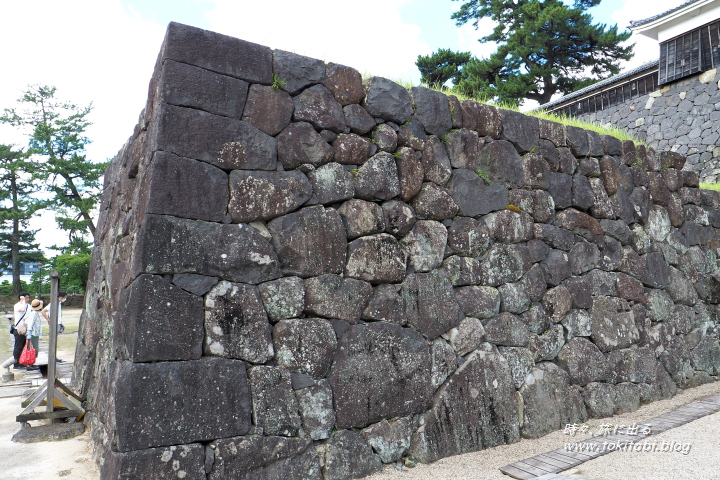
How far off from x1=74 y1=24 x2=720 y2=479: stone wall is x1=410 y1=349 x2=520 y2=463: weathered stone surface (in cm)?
1

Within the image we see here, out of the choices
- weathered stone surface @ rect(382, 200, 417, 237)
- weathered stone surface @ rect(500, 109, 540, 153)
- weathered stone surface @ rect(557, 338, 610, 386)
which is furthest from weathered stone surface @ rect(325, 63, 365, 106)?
weathered stone surface @ rect(557, 338, 610, 386)

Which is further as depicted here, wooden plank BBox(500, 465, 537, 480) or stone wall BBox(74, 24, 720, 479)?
wooden plank BBox(500, 465, 537, 480)

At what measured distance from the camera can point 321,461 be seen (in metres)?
2.99

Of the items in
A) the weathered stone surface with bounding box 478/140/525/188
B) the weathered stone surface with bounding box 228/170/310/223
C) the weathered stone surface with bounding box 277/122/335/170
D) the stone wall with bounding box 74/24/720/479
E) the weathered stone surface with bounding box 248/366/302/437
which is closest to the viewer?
the stone wall with bounding box 74/24/720/479

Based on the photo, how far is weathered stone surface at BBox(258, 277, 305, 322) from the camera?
2.97 metres

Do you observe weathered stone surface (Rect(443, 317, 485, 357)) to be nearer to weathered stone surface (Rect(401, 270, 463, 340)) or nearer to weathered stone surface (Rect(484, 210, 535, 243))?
weathered stone surface (Rect(401, 270, 463, 340))

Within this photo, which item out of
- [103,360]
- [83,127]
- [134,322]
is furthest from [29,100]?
[134,322]

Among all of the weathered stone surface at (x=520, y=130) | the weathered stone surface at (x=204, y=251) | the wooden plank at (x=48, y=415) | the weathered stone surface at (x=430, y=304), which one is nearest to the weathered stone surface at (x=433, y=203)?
the weathered stone surface at (x=430, y=304)

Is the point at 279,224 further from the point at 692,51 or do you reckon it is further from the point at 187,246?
the point at 692,51

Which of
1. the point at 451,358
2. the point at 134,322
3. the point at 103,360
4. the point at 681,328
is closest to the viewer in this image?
the point at 134,322

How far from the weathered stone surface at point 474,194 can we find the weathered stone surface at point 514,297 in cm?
63

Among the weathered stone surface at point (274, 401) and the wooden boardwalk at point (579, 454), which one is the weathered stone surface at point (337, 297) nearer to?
the weathered stone surface at point (274, 401)

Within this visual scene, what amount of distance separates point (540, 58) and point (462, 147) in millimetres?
14974

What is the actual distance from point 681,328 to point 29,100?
2673 cm
